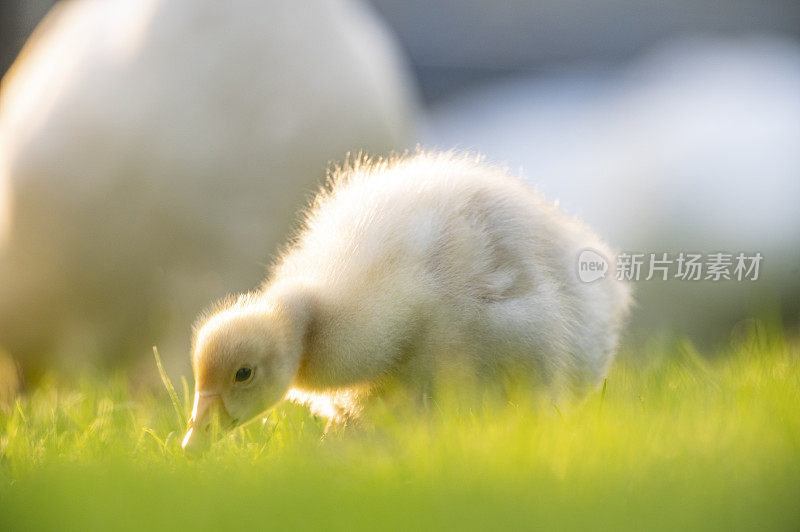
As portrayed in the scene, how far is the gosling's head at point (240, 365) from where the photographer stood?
1.12m

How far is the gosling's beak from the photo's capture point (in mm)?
1083

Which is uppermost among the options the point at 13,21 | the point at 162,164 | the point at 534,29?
the point at 534,29

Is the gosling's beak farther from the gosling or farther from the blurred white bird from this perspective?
the blurred white bird

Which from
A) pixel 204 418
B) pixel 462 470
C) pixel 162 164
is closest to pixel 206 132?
pixel 162 164

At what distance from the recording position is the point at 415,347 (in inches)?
47.5

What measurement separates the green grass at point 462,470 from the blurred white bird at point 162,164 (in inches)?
28.7

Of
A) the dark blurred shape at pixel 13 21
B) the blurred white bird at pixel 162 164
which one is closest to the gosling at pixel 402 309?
the dark blurred shape at pixel 13 21

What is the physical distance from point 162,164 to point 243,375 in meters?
0.98

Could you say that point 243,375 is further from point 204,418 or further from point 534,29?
point 534,29

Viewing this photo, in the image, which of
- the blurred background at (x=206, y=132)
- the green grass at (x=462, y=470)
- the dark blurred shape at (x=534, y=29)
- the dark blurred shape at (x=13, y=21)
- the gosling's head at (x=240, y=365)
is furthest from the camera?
the blurred background at (x=206, y=132)

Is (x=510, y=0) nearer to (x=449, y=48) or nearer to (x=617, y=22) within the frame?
(x=449, y=48)

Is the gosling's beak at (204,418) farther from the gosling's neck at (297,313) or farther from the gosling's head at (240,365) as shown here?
the gosling's neck at (297,313)

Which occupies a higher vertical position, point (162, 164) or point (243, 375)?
point (162, 164)

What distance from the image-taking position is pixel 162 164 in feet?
6.48
